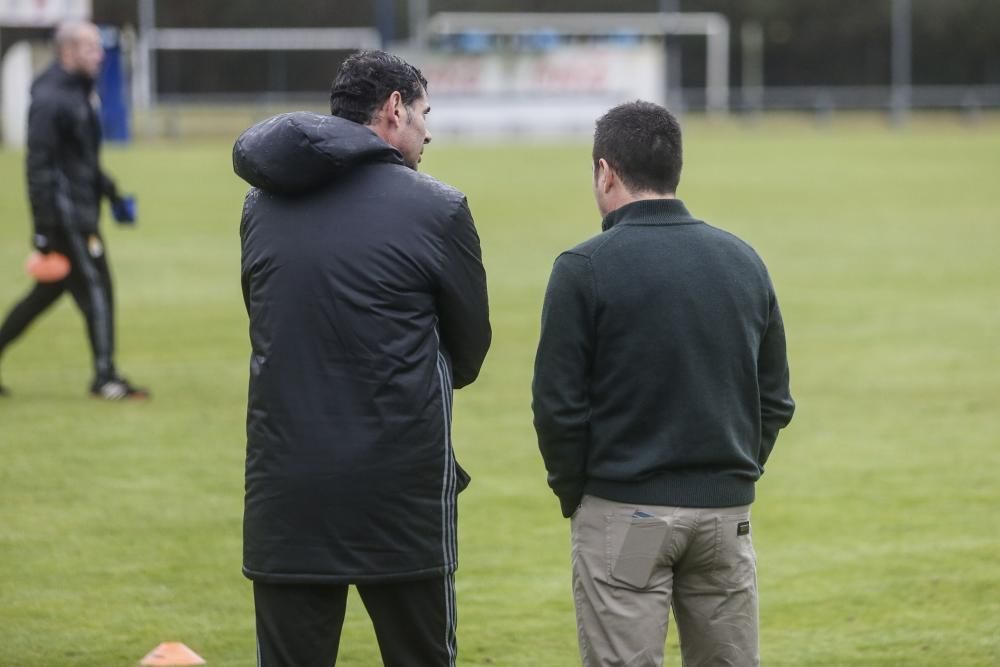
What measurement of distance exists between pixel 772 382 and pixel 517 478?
424 centimetres

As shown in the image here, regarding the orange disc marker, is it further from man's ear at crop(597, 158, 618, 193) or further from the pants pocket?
the pants pocket

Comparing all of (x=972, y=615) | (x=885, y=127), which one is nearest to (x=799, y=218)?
(x=972, y=615)

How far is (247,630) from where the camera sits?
5609 mm

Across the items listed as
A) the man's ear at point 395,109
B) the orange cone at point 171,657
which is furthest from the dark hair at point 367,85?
the orange cone at point 171,657

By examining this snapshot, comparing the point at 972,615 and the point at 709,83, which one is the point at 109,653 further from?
the point at 709,83

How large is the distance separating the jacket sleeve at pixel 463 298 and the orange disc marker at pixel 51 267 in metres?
6.54

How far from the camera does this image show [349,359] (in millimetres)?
3418

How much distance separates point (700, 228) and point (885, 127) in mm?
47010

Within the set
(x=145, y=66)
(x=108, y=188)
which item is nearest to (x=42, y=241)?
(x=108, y=188)

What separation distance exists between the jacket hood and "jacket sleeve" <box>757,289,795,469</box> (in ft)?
3.39

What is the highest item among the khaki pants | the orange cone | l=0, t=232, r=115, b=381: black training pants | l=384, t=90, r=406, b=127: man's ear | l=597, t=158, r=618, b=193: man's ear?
l=384, t=90, r=406, b=127: man's ear

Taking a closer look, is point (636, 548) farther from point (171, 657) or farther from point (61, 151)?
point (61, 151)

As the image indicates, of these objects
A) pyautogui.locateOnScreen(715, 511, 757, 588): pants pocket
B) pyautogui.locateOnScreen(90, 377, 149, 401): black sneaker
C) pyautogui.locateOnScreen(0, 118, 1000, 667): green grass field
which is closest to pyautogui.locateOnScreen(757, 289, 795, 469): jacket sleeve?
pyautogui.locateOnScreen(715, 511, 757, 588): pants pocket

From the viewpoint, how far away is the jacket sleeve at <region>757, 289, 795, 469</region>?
12.2 feet
